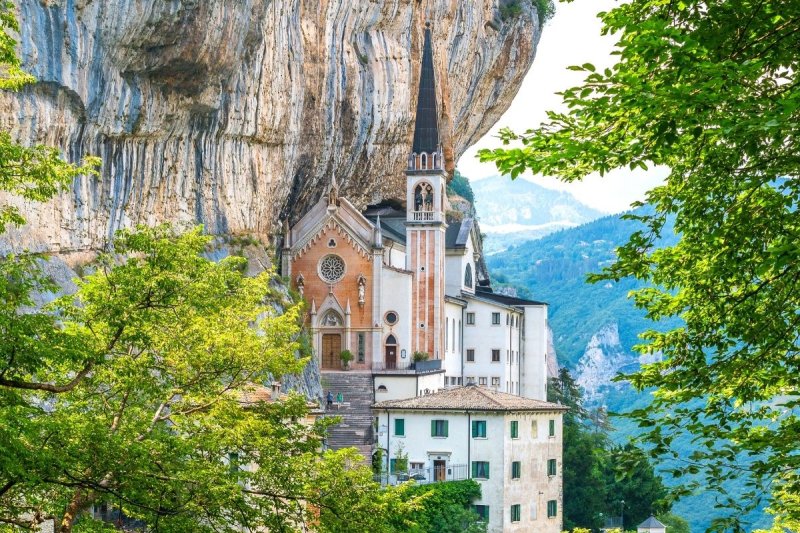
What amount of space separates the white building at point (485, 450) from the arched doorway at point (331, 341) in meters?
12.9

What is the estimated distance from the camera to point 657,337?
17.3m

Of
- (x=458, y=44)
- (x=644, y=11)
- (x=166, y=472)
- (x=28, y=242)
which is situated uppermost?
(x=458, y=44)

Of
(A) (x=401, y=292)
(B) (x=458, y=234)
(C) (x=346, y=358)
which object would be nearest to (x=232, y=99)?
(C) (x=346, y=358)

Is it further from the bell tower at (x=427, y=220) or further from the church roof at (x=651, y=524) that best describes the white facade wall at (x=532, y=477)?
the bell tower at (x=427, y=220)

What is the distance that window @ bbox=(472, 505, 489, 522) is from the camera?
5647 cm

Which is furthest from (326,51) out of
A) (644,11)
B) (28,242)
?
(644,11)

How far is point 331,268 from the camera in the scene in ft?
244

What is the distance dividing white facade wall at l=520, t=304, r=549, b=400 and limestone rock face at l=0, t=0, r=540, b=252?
11.1 metres

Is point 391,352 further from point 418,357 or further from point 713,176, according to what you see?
point 713,176

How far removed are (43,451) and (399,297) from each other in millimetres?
56119

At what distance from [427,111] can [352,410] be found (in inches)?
802

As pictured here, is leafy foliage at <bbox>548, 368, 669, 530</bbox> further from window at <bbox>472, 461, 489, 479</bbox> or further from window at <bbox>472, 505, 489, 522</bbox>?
window at <bbox>472, 505, 489, 522</bbox>

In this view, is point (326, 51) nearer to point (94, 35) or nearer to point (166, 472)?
point (94, 35)

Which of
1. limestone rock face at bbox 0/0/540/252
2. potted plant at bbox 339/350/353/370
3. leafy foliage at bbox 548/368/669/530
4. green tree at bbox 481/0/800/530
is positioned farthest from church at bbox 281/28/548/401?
green tree at bbox 481/0/800/530
